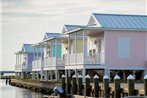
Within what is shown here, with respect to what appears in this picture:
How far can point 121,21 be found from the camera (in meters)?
45.1

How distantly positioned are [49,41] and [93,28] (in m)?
16.7

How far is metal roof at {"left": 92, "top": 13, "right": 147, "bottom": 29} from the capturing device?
44.1m

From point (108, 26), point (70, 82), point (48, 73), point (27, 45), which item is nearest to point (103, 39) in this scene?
point (108, 26)

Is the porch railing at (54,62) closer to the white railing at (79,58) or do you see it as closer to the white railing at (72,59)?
the white railing at (72,59)

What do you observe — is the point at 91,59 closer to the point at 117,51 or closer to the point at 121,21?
the point at 117,51

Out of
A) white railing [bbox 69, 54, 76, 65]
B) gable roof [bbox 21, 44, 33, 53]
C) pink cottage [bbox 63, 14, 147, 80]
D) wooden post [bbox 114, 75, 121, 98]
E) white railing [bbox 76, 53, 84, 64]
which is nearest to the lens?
wooden post [bbox 114, 75, 121, 98]

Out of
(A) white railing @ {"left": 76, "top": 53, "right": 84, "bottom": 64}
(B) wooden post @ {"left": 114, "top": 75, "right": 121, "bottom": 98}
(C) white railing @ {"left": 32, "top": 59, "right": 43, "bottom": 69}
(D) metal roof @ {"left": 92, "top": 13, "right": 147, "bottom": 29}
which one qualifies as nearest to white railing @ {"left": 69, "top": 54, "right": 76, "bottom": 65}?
(A) white railing @ {"left": 76, "top": 53, "right": 84, "bottom": 64}

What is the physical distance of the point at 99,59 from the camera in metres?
43.0

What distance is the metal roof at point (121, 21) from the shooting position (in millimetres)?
44091

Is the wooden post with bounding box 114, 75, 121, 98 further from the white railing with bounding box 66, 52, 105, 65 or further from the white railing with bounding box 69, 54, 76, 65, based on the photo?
the white railing with bounding box 69, 54, 76, 65

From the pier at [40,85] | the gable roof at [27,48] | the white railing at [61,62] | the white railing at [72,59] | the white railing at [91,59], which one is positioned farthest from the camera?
the gable roof at [27,48]

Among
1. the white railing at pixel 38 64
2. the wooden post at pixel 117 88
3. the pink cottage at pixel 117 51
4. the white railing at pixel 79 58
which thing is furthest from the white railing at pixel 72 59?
the white railing at pixel 38 64

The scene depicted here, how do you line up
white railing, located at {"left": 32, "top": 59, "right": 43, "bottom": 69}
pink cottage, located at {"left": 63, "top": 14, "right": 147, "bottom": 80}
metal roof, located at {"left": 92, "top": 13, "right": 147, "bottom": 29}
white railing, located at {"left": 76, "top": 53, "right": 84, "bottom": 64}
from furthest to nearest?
white railing, located at {"left": 32, "top": 59, "right": 43, "bottom": 69}
metal roof, located at {"left": 92, "top": 13, "right": 147, "bottom": 29}
pink cottage, located at {"left": 63, "top": 14, "right": 147, "bottom": 80}
white railing, located at {"left": 76, "top": 53, "right": 84, "bottom": 64}

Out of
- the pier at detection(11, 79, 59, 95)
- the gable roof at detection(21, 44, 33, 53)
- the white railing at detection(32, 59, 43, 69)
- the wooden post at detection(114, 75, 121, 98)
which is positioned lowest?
the pier at detection(11, 79, 59, 95)
